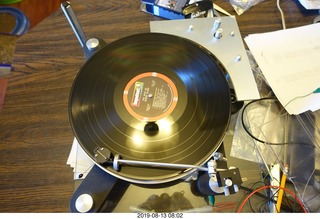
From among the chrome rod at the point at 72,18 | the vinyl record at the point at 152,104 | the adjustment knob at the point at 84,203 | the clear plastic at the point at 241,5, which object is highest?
the clear plastic at the point at 241,5

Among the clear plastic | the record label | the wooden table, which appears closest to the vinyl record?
the record label

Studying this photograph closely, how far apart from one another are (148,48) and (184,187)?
38 centimetres

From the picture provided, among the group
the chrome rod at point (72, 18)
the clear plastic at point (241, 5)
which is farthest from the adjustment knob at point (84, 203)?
the clear plastic at point (241, 5)

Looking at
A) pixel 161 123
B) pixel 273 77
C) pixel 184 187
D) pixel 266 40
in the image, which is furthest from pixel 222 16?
pixel 184 187

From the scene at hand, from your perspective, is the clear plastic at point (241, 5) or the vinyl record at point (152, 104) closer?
the vinyl record at point (152, 104)

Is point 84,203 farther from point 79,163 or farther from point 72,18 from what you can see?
point 72,18

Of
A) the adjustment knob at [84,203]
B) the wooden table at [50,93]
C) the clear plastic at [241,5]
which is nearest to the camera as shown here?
the adjustment knob at [84,203]

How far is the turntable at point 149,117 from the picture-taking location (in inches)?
22.0

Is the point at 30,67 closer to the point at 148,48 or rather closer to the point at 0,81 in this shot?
the point at 148,48

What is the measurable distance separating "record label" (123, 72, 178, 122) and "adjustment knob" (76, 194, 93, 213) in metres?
0.21

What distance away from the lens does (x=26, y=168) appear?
0.67m

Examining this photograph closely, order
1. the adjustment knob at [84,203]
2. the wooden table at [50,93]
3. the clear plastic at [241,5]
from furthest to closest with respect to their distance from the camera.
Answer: the clear plastic at [241,5] < the wooden table at [50,93] < the adjustment knob at [84,203]

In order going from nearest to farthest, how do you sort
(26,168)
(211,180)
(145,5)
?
(211,180) → (26,168) → (145,5)

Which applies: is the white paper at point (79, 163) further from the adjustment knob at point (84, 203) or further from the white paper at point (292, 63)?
the white paper at point (292, 63)
